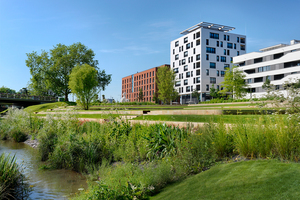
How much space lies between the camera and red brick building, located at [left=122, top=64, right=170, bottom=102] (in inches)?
3408

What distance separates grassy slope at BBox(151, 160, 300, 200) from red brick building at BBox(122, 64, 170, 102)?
259 feet

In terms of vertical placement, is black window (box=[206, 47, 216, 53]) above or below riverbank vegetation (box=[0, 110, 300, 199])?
above

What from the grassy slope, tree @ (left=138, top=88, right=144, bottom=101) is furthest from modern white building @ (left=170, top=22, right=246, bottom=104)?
the grassy slope

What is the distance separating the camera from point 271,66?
51.0 meters

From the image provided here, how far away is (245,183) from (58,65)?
5406 centimetres

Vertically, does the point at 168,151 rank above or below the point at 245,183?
below

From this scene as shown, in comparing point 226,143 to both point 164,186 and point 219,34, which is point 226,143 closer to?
point 164,186

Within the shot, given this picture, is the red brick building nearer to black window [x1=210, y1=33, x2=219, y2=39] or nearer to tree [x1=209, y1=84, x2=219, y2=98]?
black window [x1=210, y1=33, x2=219, y2=39]

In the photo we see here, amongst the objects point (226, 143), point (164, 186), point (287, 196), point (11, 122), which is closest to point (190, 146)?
point (226, 143)

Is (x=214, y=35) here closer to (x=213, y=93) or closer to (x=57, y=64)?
(x=213, y=93)

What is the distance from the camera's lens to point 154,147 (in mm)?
7754

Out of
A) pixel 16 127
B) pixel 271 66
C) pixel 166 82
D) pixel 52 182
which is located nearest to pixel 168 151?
pixel 52 182

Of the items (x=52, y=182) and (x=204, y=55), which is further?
(x=204, y=55)

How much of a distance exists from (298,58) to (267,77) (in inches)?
295
